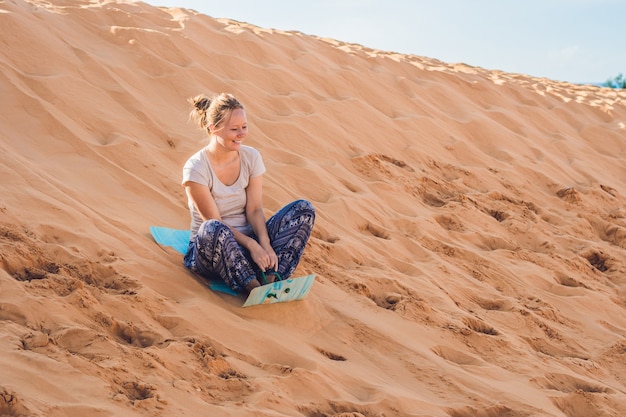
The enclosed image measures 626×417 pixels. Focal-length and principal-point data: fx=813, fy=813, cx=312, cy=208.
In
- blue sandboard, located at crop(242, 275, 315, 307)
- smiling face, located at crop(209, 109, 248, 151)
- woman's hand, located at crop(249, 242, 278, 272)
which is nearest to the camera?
blue sandboard, located at crop(242, 275, 315, 307)

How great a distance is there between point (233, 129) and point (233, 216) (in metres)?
0.43

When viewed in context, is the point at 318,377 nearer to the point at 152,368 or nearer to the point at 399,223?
the point at 152,368

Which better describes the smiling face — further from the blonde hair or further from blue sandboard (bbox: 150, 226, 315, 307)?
blue sandboard (bbox: 150, 226, 315, 307)

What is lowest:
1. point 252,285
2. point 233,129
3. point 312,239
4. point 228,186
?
point 252,285

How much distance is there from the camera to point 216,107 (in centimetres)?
370

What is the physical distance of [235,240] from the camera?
3539 millimetres

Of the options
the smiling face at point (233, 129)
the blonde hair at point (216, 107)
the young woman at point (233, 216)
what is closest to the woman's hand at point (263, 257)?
the young woman at point (233, 216)

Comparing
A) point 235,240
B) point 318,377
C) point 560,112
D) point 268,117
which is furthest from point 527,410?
point 560,112

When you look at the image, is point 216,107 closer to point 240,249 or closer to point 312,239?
point 240,249

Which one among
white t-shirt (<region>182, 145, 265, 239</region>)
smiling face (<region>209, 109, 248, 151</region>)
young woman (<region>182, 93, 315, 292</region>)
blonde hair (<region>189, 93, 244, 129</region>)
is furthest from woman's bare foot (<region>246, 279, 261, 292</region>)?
blonde hair (<region>189, 93, 244, 129</region>)

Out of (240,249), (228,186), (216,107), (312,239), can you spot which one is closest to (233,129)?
(216,107)

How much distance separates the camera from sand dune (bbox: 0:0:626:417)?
2850 millimetres

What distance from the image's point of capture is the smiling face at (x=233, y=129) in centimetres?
367

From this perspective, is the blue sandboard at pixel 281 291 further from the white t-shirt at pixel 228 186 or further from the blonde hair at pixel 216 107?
the blonde hair at pixel 216 107
